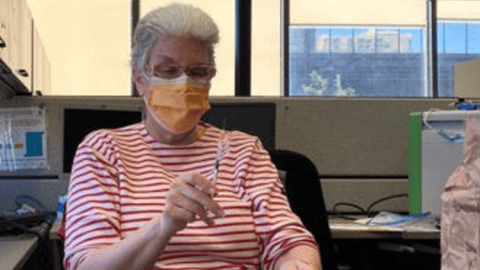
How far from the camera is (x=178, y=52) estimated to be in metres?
1.15

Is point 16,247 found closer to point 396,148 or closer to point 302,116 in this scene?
point 302,116

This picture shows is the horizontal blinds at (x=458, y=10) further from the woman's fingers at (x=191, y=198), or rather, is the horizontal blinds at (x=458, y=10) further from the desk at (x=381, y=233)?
the woman's fingers at (x=191, y=198)

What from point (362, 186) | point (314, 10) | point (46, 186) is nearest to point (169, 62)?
point (46, 186)

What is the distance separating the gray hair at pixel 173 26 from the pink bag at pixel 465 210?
69cm

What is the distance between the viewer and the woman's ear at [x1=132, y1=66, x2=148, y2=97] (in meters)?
1.21

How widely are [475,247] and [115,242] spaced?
0.64 meters

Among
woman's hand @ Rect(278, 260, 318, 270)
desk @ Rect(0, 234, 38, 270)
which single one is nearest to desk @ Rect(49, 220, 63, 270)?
desk @ Rect(0, 234, 38, 270)

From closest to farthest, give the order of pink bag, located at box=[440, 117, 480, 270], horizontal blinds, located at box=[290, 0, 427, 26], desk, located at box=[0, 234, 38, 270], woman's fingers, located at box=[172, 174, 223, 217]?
pink bag, located at box=[440, 117, 480, 270] → woman's fingers, located at box=[172, 174, 223, 217] → desk, located at box=[0, 234, 38, 270] → horizontal blinds, located at box=[290, 0, 427, 26]

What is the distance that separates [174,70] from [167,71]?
2 cm

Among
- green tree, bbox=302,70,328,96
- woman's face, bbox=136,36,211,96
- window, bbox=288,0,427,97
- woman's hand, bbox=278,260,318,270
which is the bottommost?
woman's hand, bbox=278,260,318,270

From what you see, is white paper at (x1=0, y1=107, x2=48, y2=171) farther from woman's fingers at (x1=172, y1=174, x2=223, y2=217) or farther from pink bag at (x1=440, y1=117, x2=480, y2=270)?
pink bag at (x1=440, y1=117, x2=480, y2=270)

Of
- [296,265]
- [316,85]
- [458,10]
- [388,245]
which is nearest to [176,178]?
[296,265]

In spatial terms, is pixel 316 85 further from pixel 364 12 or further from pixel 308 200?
pixel 308 200

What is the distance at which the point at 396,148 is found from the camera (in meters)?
2.38
